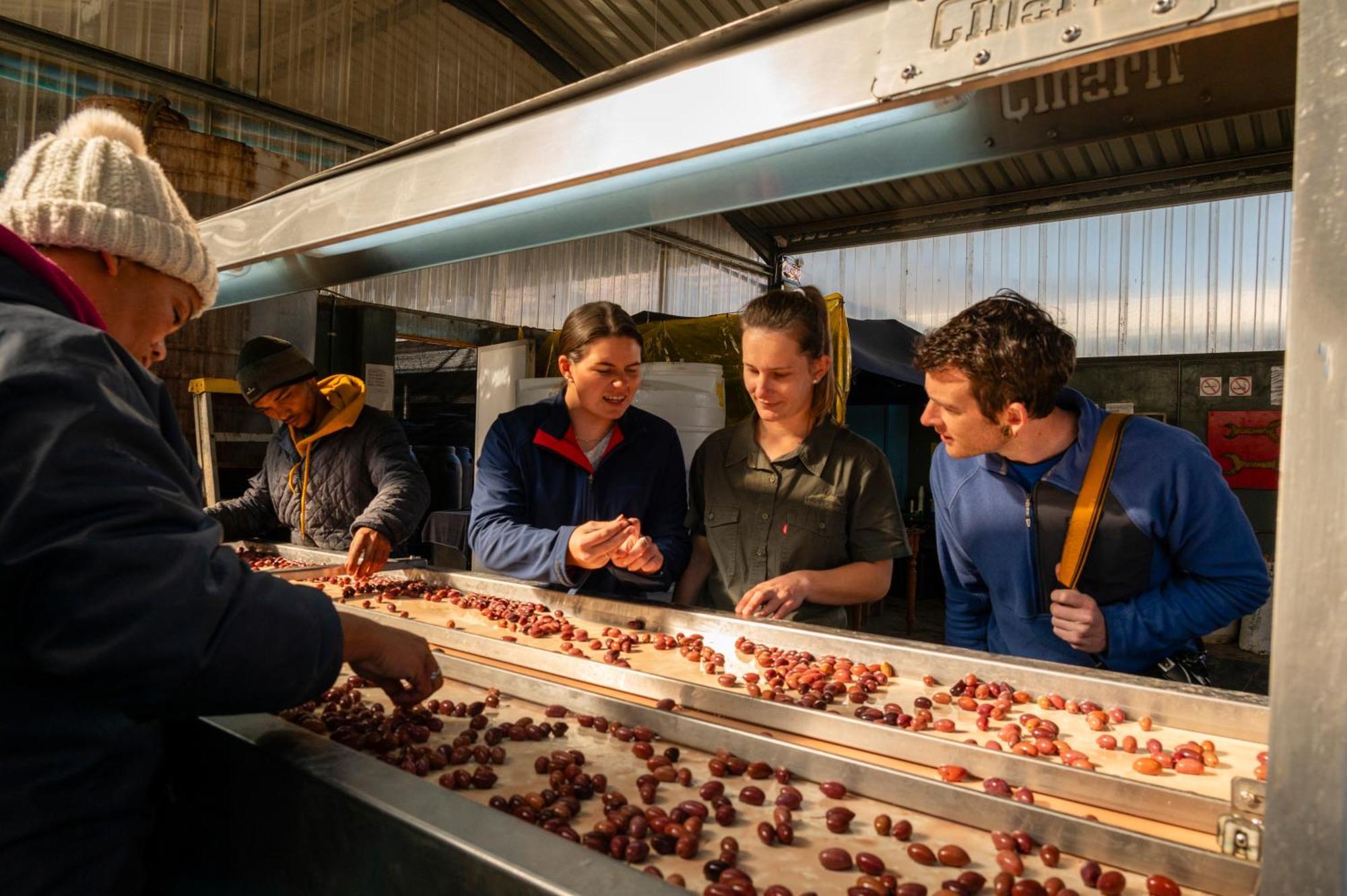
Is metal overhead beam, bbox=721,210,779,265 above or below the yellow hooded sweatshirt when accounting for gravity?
above

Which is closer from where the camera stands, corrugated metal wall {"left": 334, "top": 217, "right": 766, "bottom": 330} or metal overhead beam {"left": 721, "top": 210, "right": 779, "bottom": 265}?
corrugated metal wall {"left": 334, "top": 217, "right": 766, "bottom": 330}

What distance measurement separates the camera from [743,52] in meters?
1.28

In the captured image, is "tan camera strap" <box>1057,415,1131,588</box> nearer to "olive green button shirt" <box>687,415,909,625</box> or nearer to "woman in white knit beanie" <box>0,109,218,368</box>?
"olive green button shirt" <box>687,415,909,625</box>

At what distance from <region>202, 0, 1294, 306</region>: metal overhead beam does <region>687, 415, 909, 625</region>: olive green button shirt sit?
954 millimetres

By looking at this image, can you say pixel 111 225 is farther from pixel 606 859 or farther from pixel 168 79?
pixel 168 79

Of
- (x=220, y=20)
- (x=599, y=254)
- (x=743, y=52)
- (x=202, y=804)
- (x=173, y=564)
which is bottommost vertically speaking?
(x=202, y=804)

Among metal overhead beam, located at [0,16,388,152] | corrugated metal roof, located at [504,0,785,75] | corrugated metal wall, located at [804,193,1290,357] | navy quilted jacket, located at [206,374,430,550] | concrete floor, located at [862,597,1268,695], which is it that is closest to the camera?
navy quilted jacket, located at [206,374,430,550]

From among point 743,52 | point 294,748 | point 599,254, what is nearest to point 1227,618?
point 743,52

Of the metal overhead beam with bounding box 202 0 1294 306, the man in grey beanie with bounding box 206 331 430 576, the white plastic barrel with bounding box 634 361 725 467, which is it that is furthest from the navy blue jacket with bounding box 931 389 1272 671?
the white plastic barrel with bounding box 634 361 725 467

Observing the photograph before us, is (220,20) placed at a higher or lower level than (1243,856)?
higher

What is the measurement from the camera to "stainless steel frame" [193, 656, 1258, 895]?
34.7 inches

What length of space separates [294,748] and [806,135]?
1.29 m

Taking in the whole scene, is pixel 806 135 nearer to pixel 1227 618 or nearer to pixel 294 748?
pixel 294 748

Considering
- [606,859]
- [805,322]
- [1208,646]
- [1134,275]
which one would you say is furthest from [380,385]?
[1134,275]
